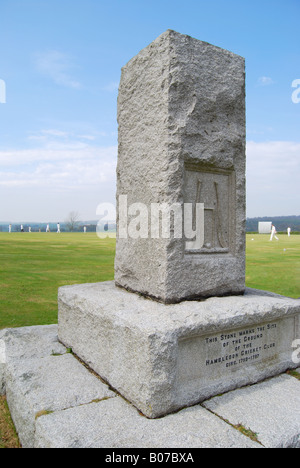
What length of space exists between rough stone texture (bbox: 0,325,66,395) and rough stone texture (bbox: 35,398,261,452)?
0.99 meters

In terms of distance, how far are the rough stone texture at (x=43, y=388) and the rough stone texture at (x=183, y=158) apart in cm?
79

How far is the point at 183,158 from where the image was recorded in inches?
102

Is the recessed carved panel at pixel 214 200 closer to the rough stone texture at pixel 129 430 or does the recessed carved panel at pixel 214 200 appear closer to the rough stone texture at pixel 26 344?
the rough stone texture at pixel 129 430

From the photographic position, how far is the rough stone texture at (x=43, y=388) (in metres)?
2.08

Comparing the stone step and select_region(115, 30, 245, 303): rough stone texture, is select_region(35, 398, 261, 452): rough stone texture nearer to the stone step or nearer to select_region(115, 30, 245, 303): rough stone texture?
the stone step

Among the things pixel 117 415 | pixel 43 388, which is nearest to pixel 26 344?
pixel 43 388

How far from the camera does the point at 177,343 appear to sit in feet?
7.07

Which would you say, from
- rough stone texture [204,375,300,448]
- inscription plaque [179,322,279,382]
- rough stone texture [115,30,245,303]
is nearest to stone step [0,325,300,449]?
rough stone texture [204,375,300,448]

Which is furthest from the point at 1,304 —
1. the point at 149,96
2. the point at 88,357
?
the point at 149,96

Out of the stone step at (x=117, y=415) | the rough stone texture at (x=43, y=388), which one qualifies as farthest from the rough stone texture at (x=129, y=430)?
the rough stone texture at (x=43, y=388)

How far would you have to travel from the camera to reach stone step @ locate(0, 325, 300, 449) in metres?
1.79

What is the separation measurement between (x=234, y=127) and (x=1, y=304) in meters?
3.73
